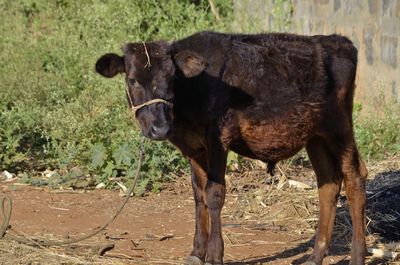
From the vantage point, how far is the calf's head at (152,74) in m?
6.48

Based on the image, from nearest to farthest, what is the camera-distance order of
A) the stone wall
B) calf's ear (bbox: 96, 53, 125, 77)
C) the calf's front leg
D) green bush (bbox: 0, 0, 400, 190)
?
calf's ear (bbox: 96, 53, 125, 77), the calf's front leg, green bush (bbox: 0, 0, 400, 190), the stone wall

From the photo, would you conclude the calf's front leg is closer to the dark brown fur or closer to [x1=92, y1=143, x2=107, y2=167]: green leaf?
the dark brown fur

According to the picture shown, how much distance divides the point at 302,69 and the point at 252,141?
723 mm

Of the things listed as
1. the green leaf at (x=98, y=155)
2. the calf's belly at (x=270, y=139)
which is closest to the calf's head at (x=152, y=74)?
the calf's belly at (x=270, y=139)

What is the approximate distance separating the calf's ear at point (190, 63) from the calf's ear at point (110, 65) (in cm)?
45

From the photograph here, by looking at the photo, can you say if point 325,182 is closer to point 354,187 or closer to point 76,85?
point 354,187

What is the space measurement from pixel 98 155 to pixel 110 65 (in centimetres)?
333

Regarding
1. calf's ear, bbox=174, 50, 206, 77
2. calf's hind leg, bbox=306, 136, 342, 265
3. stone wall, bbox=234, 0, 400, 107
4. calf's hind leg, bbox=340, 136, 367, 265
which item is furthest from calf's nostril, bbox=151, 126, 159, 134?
stone wall, bbox=234, 0, 400, 107

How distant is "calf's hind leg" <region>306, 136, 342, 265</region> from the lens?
7.49m

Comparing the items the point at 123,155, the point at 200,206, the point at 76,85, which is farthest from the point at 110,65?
the point at 76,85

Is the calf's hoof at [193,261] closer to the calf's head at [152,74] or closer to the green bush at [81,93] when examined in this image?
the calf's head at [152,74]

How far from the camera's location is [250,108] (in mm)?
6949

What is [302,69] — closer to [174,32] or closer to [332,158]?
[332,158]

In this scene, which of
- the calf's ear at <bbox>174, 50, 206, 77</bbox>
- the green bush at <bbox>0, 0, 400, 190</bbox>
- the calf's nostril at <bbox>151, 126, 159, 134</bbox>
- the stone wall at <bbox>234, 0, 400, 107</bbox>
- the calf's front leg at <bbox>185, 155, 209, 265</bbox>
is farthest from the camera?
the stone wall at <bbox>234, 0, 400, 107</bbox>
